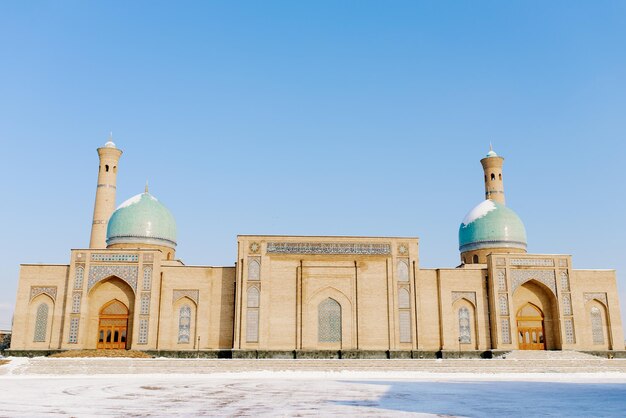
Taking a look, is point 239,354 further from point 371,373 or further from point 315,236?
point 371,373

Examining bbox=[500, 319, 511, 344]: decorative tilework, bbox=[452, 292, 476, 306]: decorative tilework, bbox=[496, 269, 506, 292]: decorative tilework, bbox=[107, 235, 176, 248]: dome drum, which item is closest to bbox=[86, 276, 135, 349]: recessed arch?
bbox=[107, 235, 176, 248]: dome drum

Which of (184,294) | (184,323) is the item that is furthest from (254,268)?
(184,323)

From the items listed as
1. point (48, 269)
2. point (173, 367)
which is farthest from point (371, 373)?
point (48, 269)

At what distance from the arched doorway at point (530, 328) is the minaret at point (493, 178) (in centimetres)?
845

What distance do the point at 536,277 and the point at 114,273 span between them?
19.2 m

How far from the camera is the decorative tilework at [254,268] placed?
2538cm

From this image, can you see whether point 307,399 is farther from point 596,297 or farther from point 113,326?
point 596,297

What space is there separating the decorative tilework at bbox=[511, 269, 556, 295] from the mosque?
0.20ft

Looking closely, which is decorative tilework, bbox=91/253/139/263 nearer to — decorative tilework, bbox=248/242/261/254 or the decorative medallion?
the decorative medallion

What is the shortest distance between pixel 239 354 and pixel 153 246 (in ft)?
26.5

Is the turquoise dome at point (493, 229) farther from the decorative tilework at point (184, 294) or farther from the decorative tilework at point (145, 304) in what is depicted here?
the decorative tilework at point (145, 304)

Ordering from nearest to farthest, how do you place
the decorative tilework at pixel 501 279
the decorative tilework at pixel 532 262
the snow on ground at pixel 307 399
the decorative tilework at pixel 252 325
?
the snow on ground at pixel 307 399
the decorative tilework at pixel 252 325
the decorative tilework at pixel 501 279
the decorative tilework at pixel 532 262

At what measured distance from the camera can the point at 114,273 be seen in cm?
2552

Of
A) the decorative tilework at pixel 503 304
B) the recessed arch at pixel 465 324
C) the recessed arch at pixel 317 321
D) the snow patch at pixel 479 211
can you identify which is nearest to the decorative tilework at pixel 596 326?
the decorative tilework at pixel 503 304
